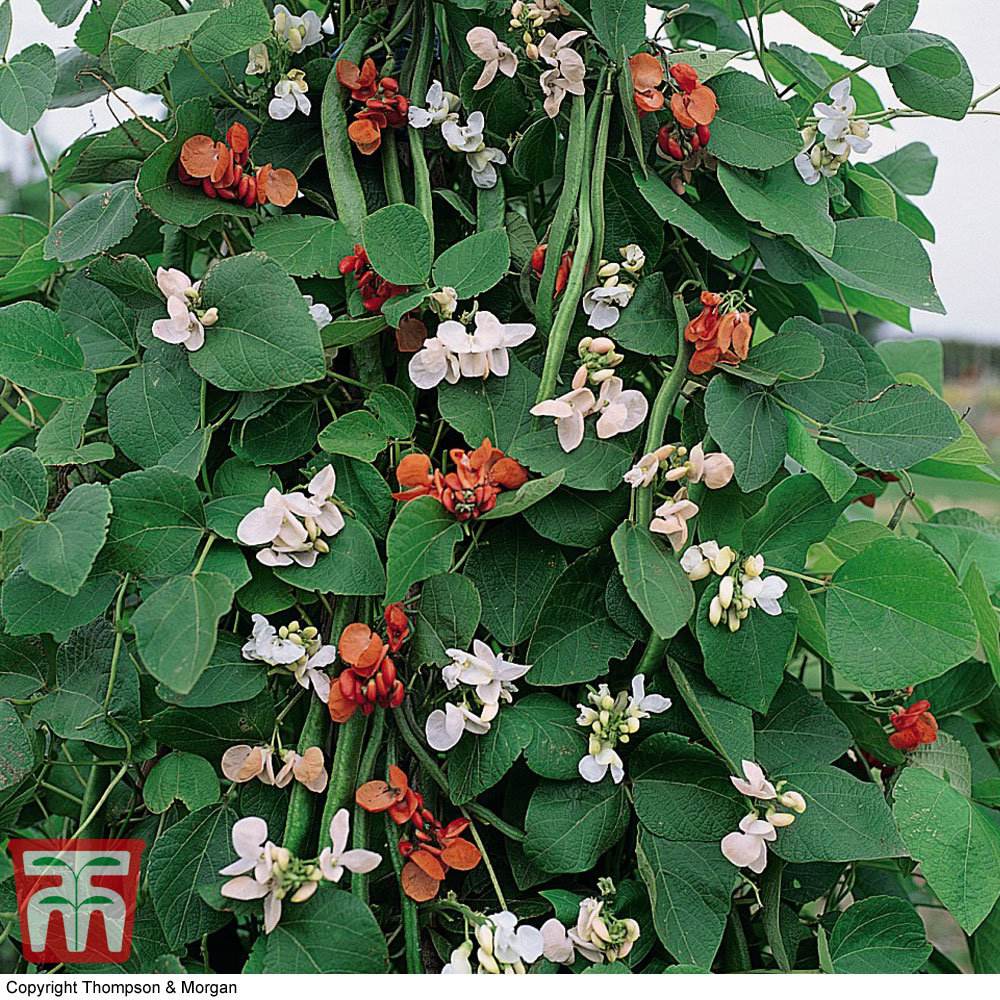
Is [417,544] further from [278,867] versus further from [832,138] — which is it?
[832,138]

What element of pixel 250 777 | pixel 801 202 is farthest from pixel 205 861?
pixel 801 202

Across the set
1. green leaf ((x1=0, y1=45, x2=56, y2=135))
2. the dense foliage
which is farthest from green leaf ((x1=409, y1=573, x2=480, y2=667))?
green leaf ((x1=0, y1=45, x2=56, y2=135))

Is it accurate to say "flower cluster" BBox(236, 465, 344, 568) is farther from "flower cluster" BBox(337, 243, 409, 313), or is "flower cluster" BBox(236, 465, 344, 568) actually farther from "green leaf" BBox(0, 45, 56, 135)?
"green leaf" BBox(0, 45, 56, 135)

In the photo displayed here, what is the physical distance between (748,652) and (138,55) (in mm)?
385

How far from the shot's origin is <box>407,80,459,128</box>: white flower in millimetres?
483

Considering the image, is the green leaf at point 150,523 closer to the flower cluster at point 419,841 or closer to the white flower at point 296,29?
the flower cluster at point 419,841

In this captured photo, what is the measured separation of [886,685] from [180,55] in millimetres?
482

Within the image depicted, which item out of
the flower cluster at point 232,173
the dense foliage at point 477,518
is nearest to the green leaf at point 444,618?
the dense foliage at point 477,518

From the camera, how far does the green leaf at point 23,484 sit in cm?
43

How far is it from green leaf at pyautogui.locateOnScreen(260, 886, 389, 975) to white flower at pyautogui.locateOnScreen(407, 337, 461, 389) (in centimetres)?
22

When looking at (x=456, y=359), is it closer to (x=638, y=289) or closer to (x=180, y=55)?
(x=638, y=289)

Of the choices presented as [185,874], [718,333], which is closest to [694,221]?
[718,333]

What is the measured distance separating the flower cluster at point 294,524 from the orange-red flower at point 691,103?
0.76ft

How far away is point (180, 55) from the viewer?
0.54 m
